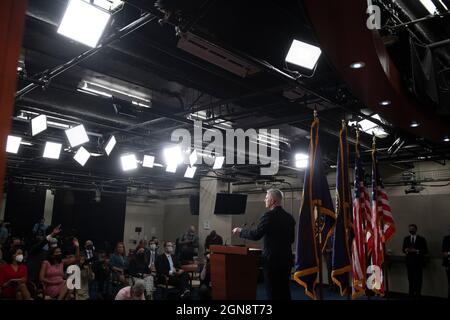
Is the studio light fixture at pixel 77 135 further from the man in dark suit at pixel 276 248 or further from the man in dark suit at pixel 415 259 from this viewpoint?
the man in dark suit at pixel 415 259

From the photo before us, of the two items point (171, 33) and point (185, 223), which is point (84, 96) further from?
point (185, 223)

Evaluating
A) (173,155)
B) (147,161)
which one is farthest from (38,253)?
(173,155)

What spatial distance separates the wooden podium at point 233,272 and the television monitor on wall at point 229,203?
6.34 m

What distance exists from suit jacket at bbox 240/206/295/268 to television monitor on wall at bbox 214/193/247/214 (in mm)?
7520

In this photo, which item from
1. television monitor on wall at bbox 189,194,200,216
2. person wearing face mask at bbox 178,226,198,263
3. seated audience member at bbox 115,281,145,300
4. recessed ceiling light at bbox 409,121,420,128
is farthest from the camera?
television monitor on wall at bbox 189,194,200,216

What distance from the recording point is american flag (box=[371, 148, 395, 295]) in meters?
4.33

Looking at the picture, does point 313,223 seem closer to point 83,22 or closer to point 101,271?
point 83,22

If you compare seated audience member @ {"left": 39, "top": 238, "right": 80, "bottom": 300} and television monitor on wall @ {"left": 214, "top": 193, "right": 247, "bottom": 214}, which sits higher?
television monitor on wall @ {"left": 214, "top": 193, "right": 247, "bottom": 214}

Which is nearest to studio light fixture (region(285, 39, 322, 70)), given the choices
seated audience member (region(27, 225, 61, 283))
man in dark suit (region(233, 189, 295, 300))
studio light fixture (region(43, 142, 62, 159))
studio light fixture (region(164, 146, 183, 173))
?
man in dark suit (region(233, 189, 295, 300))

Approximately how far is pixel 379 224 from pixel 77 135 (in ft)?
15.6

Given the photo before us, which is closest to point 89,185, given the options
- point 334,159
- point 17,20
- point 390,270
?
point 334,159

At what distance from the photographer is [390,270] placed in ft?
33.2

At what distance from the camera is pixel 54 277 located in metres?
6.20

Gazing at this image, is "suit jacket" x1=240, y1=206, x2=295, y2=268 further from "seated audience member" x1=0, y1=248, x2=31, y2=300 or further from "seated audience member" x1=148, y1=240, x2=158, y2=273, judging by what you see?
"seated audience member" x1=148, y1=240, x2=158, y2=273
